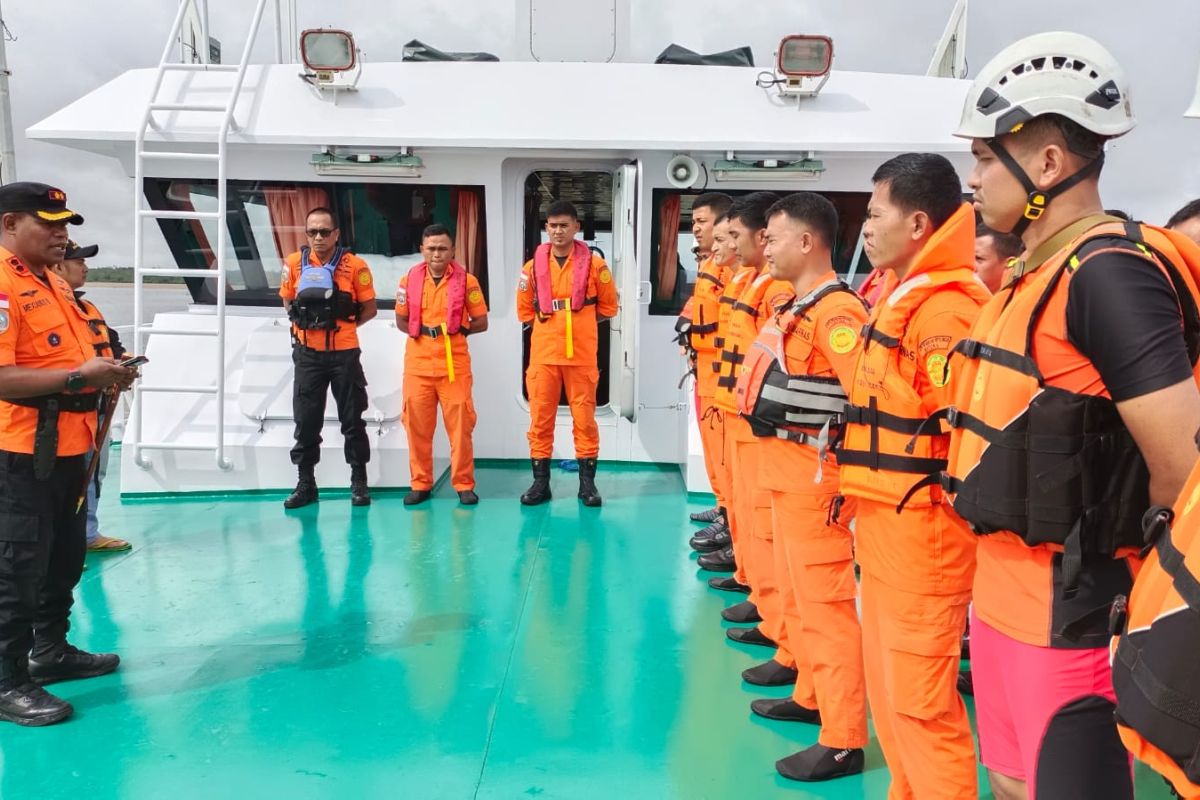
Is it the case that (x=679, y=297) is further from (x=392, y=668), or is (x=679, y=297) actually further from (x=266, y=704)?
(x=266, y=704)

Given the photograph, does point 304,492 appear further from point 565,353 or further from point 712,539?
point 712,539

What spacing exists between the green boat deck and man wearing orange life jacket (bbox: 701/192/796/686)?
0.37 ft

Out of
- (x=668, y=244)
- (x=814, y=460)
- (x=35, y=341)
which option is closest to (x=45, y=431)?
(x=35, y=341)

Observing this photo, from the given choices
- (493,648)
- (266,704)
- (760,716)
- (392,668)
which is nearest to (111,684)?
(266,704)

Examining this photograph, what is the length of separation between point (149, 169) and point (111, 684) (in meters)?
3.84

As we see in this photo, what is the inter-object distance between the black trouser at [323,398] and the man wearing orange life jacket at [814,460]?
3.43 meters

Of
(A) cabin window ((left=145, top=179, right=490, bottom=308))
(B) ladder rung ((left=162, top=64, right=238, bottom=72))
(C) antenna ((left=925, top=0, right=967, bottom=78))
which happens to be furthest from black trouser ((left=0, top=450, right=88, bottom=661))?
(C) antenna ((left=925, top=0, right=967, bottom=78))

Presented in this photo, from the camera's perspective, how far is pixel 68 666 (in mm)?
3121

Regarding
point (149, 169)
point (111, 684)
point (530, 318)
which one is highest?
point (149, 169)

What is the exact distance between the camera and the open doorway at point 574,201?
6309 millimetres

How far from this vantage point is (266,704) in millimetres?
2920

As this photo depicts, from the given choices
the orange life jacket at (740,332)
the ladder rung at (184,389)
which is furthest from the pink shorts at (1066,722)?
the ladder rung at (184,389)

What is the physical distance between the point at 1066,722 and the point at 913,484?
62 cm

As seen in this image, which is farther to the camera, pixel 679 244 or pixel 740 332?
pixel 679 244
